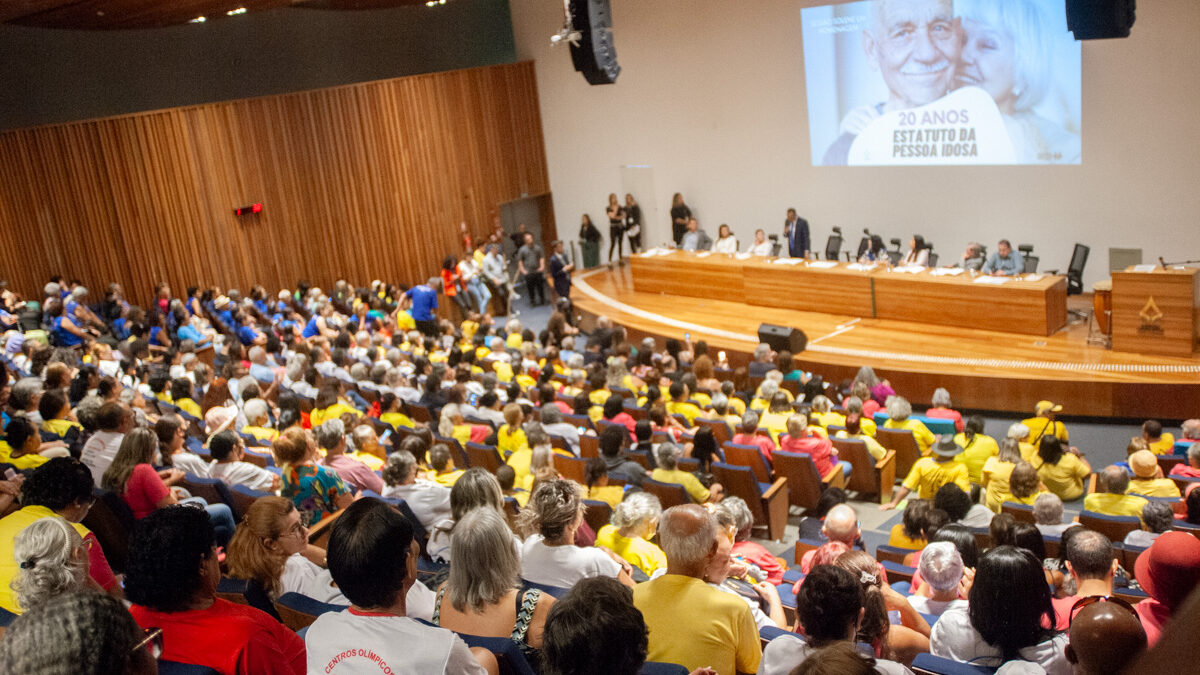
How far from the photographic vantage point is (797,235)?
1288 centimetres

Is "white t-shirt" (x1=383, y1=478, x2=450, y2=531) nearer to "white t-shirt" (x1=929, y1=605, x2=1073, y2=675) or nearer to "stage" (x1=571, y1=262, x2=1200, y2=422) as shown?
"white t-shirt" (x1=929, y1=605, x2=1073, y2=675)

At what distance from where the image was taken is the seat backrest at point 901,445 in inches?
270

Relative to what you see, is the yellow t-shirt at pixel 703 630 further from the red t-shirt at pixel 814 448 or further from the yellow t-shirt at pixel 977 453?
the yellow t-shirt at pixel 977 453

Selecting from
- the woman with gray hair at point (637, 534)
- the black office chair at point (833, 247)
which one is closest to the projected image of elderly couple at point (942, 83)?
the black office chair at point (833, 247)

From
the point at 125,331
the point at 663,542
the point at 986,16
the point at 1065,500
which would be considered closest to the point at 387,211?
the point at 125,331

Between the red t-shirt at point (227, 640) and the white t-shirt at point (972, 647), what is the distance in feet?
A: 6.33

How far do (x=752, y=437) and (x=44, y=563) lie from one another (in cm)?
470

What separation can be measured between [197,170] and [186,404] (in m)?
7.05

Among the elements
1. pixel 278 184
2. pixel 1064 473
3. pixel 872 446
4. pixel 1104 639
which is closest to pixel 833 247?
pixel 872 446

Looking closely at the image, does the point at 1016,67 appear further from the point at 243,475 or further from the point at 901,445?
the point at 243,475

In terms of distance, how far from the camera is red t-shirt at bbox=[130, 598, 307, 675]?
2252 mm

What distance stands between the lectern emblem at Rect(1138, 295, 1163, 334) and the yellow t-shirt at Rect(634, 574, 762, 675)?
23.3ft

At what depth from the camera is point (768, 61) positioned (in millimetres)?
13469

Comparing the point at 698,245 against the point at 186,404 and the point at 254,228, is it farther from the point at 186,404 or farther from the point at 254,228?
the point at 186,404
